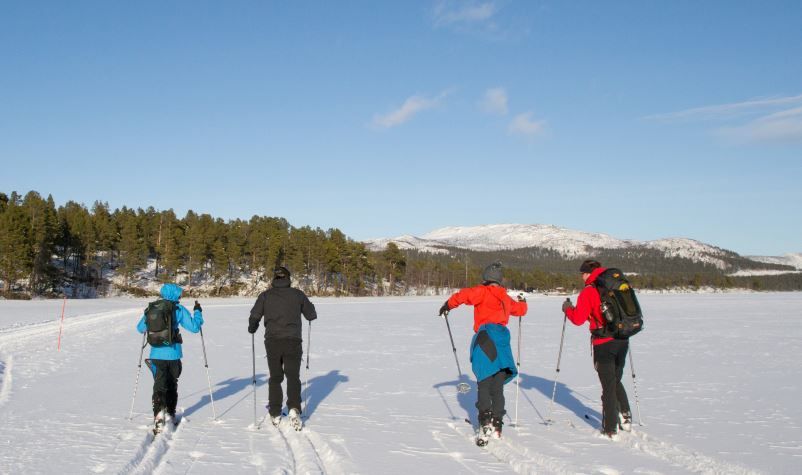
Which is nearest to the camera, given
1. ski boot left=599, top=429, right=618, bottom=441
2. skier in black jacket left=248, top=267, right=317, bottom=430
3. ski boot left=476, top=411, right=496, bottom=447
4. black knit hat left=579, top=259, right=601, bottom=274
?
ski boot left=476, top=411, right=496, bottom=447

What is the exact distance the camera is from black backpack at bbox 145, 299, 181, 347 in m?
7.65

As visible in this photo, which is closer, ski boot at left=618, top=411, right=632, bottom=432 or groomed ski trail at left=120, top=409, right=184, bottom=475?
groomed ski trail at left=120, top=409, right=184, bottom=475

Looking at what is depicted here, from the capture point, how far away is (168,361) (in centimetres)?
775

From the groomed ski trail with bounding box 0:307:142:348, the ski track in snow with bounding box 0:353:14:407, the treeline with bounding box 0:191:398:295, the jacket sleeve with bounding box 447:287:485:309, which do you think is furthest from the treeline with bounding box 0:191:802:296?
the jacket sleeve with bounding box 447:287:485:309

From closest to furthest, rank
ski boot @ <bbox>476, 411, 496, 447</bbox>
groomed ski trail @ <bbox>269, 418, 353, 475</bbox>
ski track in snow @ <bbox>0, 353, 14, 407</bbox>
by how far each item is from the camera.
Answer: groomed ski trail @ <bbox>269, 418, 353, 475</bbox> < ski boot @ <bbox>476, 411, 496, 447</bbox> < ski track in snow @ <bbox>0, 353, 14, 407</bbox>

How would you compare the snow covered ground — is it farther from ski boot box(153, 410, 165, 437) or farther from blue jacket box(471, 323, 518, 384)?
blue jacket box(471, 323, 518, 384)

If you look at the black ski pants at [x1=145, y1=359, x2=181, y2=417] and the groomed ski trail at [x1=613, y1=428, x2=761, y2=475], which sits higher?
the black ski pants at [x1=145, y1=359, x2=181, y2=417]

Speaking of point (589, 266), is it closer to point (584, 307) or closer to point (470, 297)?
point (584, 307)

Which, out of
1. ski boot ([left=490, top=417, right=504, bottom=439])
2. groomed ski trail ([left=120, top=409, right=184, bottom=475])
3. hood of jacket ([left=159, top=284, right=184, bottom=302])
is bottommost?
groomed ski trail ([left=120, top=409, right=184, bottom=475])

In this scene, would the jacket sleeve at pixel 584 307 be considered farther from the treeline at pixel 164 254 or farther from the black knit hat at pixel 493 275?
the treeline at pixel 164 254

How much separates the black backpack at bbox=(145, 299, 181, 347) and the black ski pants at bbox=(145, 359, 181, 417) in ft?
0.88

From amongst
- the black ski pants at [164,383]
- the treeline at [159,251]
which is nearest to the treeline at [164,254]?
the treeline at [159,251]

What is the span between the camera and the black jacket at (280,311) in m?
8.05

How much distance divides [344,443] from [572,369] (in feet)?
28.4
